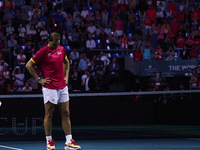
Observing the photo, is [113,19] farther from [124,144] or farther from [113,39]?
[124,144]

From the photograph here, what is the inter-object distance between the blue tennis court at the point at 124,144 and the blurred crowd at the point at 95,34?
6.25m

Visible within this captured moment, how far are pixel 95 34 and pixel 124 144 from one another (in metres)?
11.9

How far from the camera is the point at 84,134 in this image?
956 cm

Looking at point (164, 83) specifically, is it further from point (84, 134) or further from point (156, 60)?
point (84, 134)

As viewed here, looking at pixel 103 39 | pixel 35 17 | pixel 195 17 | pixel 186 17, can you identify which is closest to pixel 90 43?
pixel 103 39

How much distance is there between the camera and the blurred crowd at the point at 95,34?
53.8 ft

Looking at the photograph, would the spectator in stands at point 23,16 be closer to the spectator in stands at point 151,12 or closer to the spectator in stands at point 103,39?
the spectator in stands at point 103,39

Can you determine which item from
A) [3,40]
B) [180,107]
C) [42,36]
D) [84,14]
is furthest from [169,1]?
[180,107]

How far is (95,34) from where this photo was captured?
63.5 feet

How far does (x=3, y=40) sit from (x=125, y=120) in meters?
10.3

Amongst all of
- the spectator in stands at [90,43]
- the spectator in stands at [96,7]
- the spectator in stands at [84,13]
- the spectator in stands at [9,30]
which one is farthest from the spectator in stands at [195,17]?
the spectator in stands at [9,30]

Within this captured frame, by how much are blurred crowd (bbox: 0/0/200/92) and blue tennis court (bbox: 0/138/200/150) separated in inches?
246

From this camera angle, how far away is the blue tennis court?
24.5ft

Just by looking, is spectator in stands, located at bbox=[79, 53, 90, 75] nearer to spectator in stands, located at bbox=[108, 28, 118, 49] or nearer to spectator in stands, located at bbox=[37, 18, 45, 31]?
spectator in stands, located at bbox=[108, 28, 118, 49]
